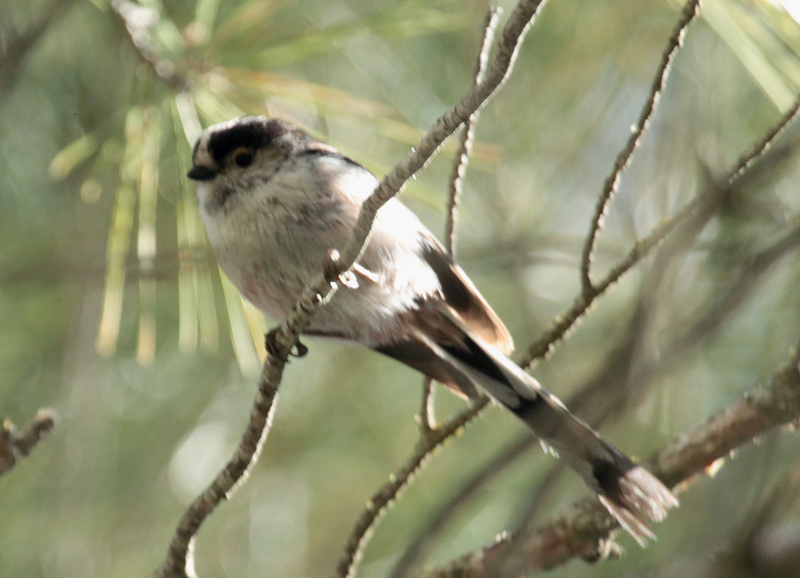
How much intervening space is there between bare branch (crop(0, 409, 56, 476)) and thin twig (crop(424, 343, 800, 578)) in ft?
2.42

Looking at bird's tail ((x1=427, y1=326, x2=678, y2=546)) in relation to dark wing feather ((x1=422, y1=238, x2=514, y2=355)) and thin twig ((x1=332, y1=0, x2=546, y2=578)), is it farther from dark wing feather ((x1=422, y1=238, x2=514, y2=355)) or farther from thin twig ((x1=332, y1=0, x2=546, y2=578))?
thin twig ((x1=332, y1=0, x2=546, y2=578))

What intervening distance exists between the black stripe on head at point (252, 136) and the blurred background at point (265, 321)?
0.05 meters

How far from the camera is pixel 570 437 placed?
1.84 metres

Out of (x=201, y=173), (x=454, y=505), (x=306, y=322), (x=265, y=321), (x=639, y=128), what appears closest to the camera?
(x=454, y=505)

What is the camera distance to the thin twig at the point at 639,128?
125 centimetres

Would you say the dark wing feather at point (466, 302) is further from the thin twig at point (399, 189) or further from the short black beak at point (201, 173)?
the short black beak at point (201, 173)

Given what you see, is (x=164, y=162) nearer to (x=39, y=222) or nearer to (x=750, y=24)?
(x=39, y=222)

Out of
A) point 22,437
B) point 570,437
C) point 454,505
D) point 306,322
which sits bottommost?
point 570,437

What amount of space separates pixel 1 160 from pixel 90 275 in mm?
405

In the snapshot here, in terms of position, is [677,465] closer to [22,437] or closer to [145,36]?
[22,437]

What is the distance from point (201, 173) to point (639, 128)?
1025 mm

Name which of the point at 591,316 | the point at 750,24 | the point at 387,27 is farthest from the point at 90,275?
the point at 750,24

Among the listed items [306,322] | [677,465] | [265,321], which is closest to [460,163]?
[306,322]

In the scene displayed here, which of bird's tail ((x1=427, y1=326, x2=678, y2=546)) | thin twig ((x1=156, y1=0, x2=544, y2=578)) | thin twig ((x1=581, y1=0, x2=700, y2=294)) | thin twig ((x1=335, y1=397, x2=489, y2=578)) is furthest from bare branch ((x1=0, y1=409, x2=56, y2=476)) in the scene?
thin twig ((x1=581, y1=0, x2=700, y2=294))
